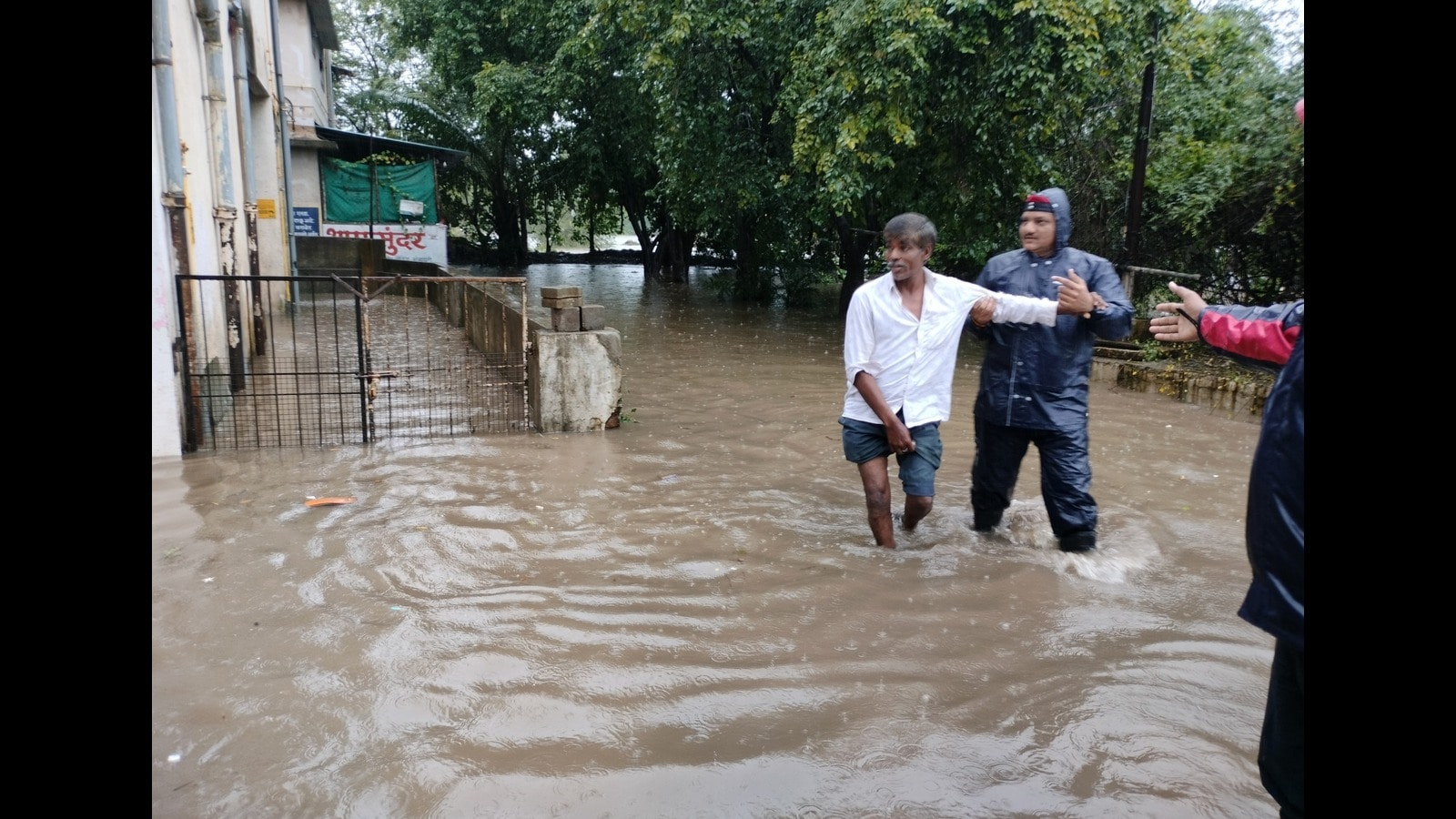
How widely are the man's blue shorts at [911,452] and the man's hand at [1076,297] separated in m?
0.89

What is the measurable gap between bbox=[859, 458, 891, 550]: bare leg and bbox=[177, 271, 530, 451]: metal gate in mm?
3350

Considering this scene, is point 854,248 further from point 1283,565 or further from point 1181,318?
point 1283,565

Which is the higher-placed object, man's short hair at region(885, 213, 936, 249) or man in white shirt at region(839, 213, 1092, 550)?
man's short hair at region(885, 213, 936, 249)

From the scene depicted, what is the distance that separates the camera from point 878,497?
17.3 ft

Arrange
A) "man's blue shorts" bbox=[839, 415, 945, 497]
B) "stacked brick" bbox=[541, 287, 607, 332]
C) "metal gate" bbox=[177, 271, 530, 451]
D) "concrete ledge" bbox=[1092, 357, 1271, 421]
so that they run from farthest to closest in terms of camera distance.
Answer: "concrete ledge" bbox=[1092, 357, 1271, 421], "stacked brick" bbox=[541, 287, 607, 332], "metal gate" bbox=[177, 271, 530, 451], "man's blue shorts" bbox=[839, 415, 945, 497]

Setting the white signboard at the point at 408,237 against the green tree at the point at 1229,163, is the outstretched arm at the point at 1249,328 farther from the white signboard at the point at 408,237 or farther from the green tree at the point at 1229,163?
the white signboard at the point at 408,237

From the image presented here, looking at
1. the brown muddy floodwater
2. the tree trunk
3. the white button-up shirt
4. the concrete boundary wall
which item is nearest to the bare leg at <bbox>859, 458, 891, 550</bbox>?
the brown muddy floodwater

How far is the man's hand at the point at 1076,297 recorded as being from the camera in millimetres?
4699

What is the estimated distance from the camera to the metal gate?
7289 millimetres

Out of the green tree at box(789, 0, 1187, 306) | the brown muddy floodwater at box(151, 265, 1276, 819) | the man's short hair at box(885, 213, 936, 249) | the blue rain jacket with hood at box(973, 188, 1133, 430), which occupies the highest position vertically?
the green tree at box(789, 0, 1187, 306)

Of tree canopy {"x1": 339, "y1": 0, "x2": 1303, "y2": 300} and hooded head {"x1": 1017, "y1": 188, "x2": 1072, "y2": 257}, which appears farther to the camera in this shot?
tree canopy {"x1": 339, "y1": 0, "x2": 1303, "y2": 300}

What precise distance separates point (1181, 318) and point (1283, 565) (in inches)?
43.5

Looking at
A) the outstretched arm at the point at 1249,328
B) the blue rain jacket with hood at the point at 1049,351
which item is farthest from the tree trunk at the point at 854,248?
the outstretched arm at the point at 1249,328

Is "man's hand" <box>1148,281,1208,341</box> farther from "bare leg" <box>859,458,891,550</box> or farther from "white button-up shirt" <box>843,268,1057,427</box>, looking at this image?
"bare leg" <box>859,458,891,550</box>
